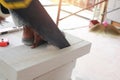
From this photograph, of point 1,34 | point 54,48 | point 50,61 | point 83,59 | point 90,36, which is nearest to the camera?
point 50,61

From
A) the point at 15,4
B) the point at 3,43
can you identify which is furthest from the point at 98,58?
the point at 15,4

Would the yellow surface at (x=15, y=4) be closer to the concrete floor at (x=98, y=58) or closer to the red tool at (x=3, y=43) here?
the red tool at (x=3, y=43)

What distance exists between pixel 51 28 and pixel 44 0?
332 centimetres

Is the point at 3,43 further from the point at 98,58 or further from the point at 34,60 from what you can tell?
the point at 98,58

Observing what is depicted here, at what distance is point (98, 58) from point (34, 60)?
114cm

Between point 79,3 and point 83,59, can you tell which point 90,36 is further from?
point 79,3

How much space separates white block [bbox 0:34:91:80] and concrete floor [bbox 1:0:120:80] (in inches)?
17.8

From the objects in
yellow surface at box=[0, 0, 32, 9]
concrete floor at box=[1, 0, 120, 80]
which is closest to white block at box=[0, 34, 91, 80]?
yellow surface at box=[0, 0, 32, 9]

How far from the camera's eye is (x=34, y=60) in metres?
1.09

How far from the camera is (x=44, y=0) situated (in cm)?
440

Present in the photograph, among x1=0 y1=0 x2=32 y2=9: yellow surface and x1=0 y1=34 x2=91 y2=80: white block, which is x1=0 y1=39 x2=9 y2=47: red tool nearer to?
x1=0 y1=34 x2=91 y2=80: white block

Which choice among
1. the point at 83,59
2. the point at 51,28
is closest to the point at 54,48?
the point at 51,28

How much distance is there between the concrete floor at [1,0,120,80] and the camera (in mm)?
1765

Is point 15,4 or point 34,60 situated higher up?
point 15,4
